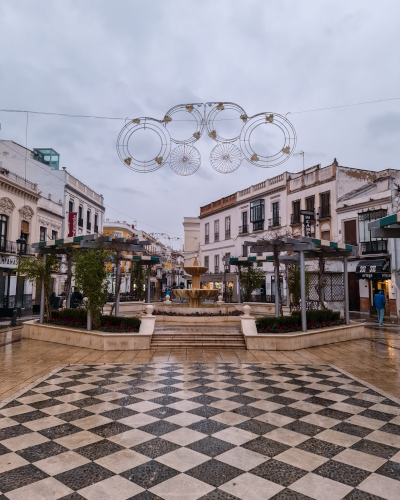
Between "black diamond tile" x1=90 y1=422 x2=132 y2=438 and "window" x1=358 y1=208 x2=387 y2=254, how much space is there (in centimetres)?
2096

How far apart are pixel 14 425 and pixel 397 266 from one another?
21158 mm

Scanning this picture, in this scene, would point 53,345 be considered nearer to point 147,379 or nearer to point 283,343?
point 147,379

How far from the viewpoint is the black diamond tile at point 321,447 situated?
3.67m

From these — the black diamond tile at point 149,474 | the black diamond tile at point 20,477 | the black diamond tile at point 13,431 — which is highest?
the black diamond tile at point 13,431

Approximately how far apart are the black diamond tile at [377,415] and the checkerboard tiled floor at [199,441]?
0.01 m

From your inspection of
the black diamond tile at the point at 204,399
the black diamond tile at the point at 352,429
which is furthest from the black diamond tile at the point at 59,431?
the black diamond tile at the point at 352,429

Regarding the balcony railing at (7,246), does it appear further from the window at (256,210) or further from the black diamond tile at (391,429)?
the black diamond tile at (391,429)

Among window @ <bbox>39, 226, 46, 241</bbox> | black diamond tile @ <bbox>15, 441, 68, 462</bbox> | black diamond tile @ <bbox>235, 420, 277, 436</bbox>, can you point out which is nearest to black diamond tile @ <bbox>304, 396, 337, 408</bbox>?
black diamond tile @ <bbox>235, 420, 277, 436</bbox>

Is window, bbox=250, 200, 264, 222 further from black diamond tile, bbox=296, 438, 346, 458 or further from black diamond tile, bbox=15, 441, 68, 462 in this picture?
black diamond tile, bbox=15, 441, 68, 462

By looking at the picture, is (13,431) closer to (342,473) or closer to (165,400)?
(165,400)

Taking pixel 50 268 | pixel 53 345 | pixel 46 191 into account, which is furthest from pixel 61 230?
pixel 53 345

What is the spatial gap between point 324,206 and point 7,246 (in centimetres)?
2047

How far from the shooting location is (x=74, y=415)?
4.68 metres

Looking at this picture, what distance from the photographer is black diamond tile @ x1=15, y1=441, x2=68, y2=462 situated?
3.53m
